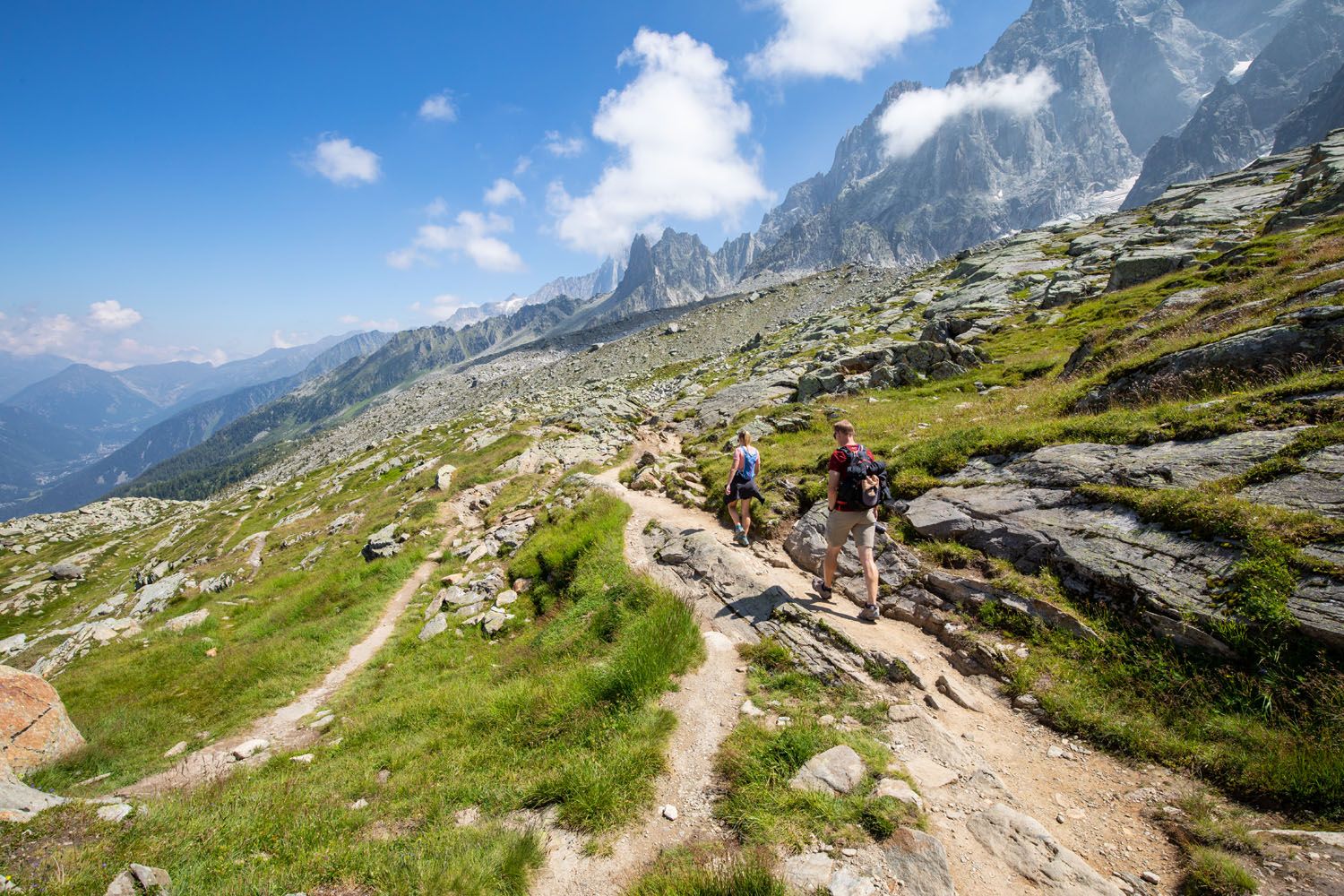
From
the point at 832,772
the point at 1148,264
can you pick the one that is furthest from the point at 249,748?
the point at 1148,264

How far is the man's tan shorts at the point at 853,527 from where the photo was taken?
1050 cm

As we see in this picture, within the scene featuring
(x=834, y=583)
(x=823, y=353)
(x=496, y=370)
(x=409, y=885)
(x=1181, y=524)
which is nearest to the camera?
(x=409, y=885)

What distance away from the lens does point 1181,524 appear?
27.2ft

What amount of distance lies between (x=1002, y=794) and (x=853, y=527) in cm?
531

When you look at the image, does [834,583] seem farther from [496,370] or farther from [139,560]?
[496,370]

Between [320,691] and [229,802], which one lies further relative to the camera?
[320,691]

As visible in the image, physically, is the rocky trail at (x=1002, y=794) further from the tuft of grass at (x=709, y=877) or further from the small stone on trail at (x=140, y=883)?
the small stone on trail at (x=140, y=883)

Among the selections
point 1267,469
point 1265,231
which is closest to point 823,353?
point 1265,231

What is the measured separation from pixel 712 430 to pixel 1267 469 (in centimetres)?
2506

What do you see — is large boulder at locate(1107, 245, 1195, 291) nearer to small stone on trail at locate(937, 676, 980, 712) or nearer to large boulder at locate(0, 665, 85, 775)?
small stone on trail at locate(937, 676, 980, 712)

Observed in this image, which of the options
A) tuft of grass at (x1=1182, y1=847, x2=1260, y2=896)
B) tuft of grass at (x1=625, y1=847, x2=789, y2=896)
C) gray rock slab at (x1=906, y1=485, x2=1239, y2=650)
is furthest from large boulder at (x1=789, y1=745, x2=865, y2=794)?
gray rock slab at (x1=906, y1=485, x2=1239, y2=650)

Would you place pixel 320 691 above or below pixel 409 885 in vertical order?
below

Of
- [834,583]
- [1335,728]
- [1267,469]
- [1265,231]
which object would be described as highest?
[1265,231]

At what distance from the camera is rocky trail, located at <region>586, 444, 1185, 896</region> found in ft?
16.4
